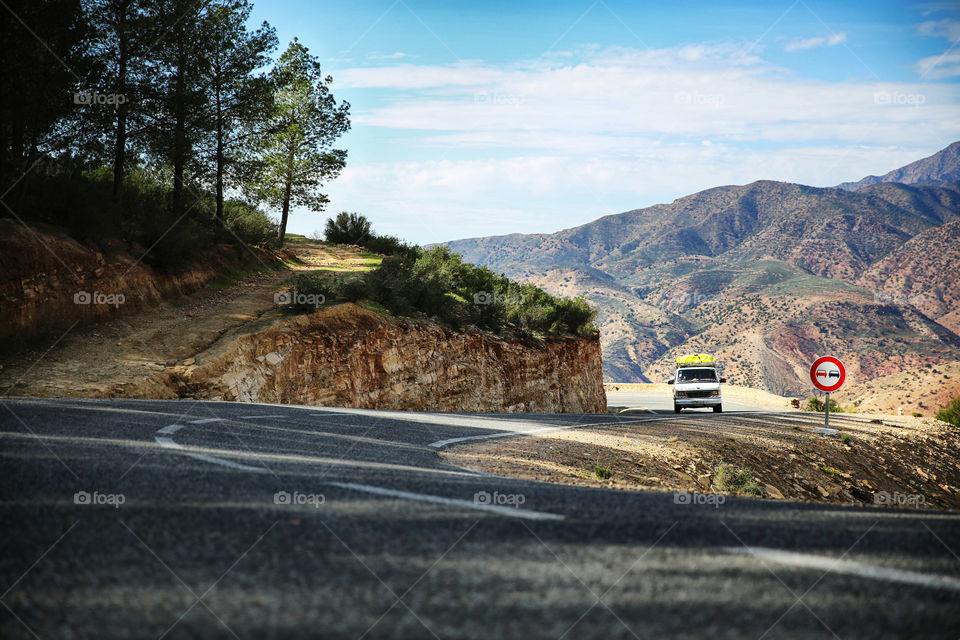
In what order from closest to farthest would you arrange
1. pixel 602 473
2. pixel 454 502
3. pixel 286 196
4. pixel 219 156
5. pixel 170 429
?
pixel 454 502, pixel 170 429, pixel 602 473, pixel 219 156, pixel 286 196

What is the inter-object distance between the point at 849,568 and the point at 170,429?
7.40 metres

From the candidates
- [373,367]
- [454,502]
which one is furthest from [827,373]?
[454,502]

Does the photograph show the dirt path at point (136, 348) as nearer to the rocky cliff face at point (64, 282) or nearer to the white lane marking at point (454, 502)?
the rocky cliff face at point (64, 282)

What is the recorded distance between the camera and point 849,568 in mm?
2826

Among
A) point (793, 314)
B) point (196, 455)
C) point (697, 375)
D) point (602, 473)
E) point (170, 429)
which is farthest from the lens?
point (793, 314)

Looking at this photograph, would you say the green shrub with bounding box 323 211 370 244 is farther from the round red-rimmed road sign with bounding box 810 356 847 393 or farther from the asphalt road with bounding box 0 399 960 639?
the asphalt road with bounding box 0 399 960 639

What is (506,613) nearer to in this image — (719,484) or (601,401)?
(719,484)

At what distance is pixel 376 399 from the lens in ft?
66.7

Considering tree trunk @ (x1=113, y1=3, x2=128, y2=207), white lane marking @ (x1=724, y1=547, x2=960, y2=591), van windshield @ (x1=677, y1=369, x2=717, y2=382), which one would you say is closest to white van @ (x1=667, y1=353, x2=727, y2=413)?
van windshield @ (x1=677, y1=369, x2=717, y2=382)

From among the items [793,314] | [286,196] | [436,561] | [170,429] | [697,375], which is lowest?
[697,375]

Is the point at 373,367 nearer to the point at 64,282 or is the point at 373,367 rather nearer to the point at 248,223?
the point at 64,282

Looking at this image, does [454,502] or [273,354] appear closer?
[454,502]

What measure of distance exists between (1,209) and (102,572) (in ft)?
59.3

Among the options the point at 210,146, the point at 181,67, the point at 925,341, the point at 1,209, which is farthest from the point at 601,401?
the point at 925,341
